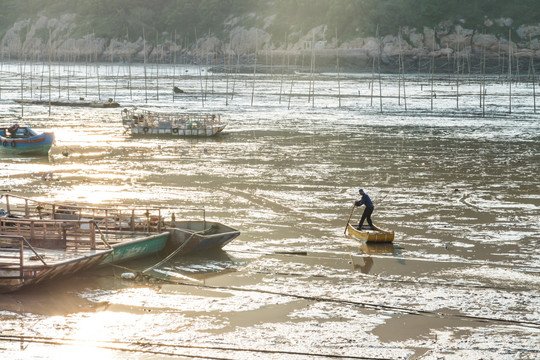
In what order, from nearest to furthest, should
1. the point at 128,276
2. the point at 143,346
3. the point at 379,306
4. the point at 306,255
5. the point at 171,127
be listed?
the point at 143,346 < the point at 379,306 < the point at 128,276 < the point at 306,255 < the point at 171,127

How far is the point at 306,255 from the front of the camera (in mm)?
22734

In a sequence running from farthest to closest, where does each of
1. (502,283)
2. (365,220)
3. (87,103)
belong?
(87,103), (365,220), (502,283)

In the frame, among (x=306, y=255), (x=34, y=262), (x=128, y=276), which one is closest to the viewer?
(x=34, y=262)

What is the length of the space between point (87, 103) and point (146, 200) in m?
52.0

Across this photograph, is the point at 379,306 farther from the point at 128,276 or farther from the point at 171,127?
the point at 171,127

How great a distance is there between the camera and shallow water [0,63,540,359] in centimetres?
1641

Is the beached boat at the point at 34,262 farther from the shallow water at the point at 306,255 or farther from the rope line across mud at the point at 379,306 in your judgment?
the rope line across mud at the point at 379,306

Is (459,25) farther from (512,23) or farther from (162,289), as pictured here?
(162,289)

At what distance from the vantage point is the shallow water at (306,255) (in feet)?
53.8

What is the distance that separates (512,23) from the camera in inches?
7475

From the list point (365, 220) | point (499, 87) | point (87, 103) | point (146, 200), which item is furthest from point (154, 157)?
point (499, 87)

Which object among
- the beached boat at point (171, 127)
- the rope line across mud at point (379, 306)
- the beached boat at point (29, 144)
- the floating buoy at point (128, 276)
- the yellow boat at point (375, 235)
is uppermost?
the beached boat at point (171, 127)

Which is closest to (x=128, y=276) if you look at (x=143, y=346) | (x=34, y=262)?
(x=34, y=262)

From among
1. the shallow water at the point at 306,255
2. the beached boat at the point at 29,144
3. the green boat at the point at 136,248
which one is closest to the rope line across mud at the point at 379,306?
the shallow water at the point at 306,255
